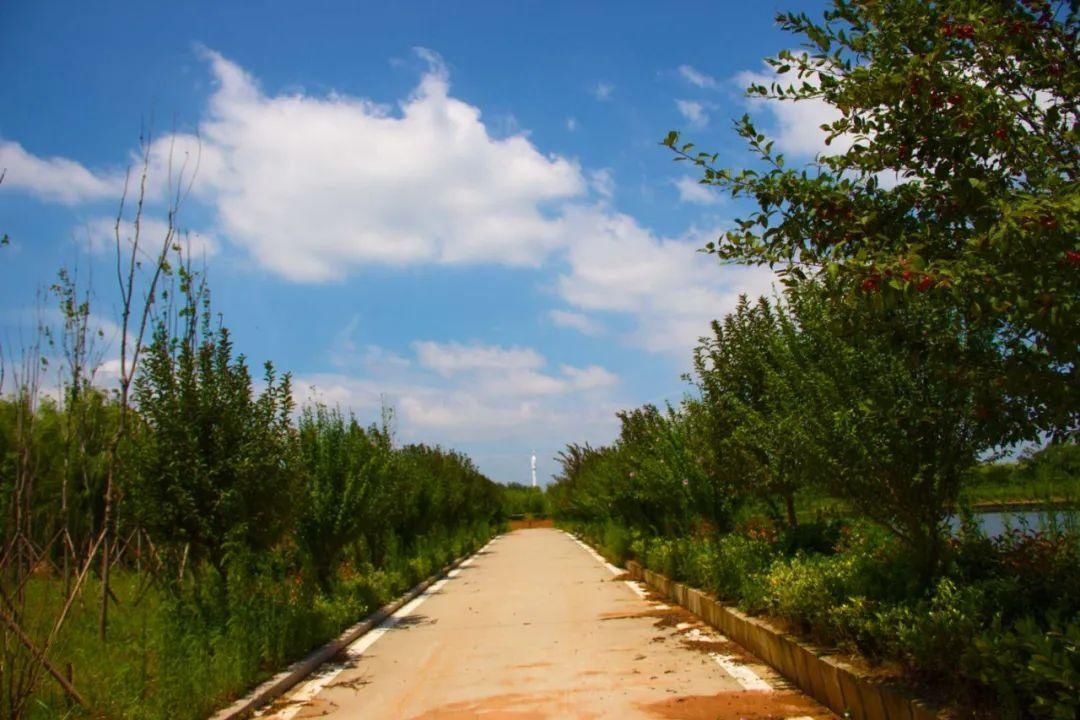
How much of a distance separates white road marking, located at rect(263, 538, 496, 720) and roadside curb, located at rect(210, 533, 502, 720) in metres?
0.10

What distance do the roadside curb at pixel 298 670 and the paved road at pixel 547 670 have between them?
0.54ft

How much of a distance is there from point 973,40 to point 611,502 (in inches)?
859

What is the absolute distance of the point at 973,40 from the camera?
4.04 meters

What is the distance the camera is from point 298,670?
9.03m

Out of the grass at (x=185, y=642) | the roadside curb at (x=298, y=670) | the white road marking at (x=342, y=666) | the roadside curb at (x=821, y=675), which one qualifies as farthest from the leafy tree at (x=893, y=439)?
the grass at (x=185, y=642)

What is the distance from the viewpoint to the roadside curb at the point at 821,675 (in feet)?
17.5

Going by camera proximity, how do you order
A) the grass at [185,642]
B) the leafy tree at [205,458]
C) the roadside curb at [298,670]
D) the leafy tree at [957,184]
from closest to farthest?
1. the leafy tree at [957,184]
2. the grass at [185,642]
3. the roadside curb at [298,670]
4. the leafy tree at [205,458]

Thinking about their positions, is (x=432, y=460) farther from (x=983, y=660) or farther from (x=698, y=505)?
(x=983, y=660)

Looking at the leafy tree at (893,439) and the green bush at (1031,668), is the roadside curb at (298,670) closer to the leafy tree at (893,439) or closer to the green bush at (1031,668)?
the leafy tree at (893,439)

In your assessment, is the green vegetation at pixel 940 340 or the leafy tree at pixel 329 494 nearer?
the green vegetation at pixel 940 340

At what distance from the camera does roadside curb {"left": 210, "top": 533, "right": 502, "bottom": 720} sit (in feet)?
23.8

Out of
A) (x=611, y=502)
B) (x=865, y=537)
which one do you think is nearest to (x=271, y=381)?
(x=865, y=537)

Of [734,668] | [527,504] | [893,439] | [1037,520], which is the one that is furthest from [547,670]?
[527,504]

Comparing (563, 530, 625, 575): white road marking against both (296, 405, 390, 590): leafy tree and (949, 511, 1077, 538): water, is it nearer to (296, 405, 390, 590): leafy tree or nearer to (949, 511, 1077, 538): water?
(296, 405, 390, 590): leafy tree
